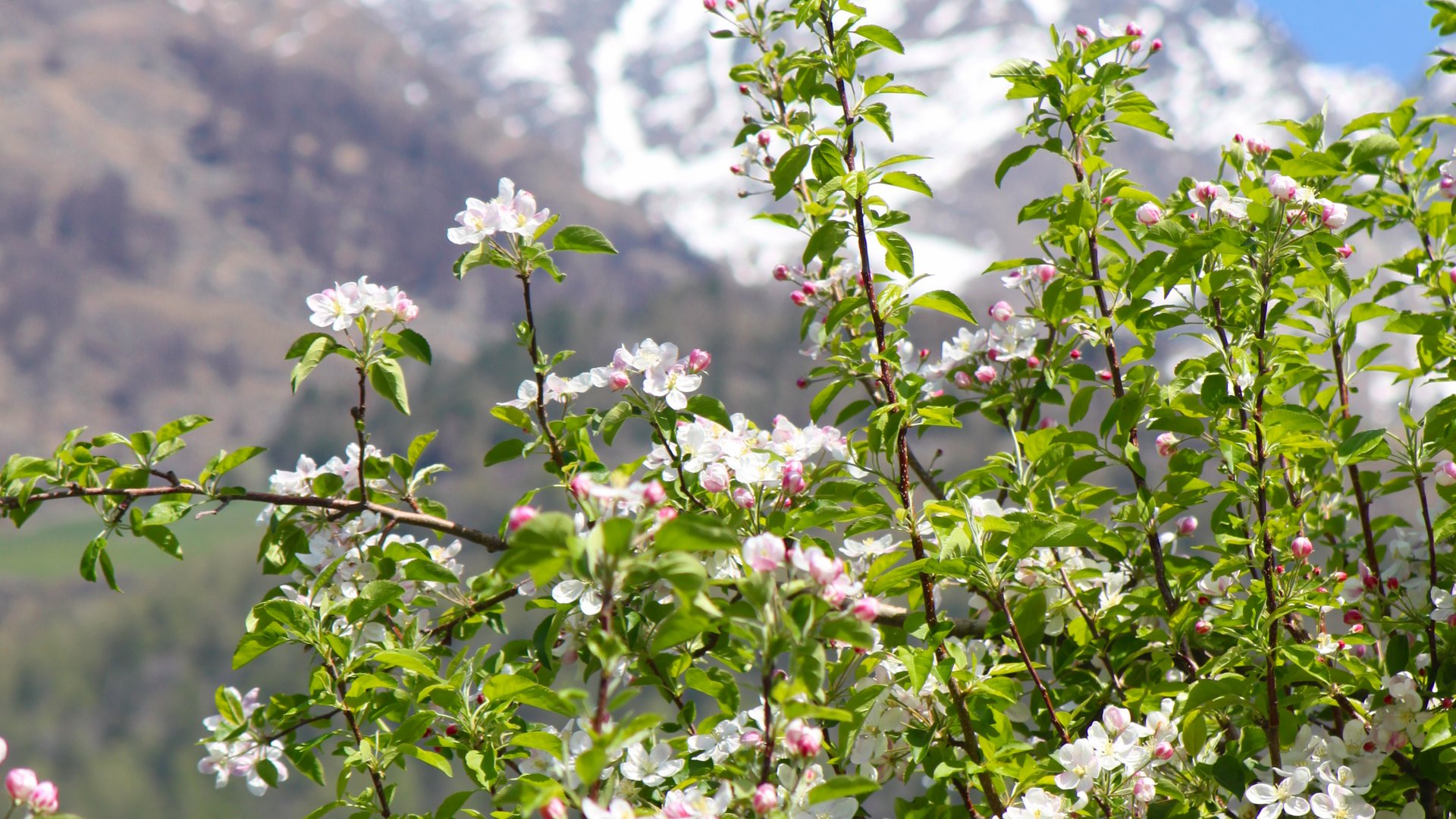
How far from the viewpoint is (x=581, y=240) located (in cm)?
262

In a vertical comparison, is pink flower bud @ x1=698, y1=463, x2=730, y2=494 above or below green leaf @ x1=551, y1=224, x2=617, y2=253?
below

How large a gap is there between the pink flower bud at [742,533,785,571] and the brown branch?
968 mm

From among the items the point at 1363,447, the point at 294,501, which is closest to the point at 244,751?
the point at 294,501

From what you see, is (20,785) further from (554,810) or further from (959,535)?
(959,535)

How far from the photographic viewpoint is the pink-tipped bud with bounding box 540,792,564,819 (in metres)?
1.64

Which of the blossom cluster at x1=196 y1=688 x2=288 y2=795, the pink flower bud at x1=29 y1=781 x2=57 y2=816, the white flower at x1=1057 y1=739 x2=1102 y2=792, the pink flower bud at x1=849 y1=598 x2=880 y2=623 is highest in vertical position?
the blossom cluster at x1=196 y1=688 x2=288 y2=795

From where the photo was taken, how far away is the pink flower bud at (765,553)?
171 centimetres

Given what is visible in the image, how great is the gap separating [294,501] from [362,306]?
0.52 meters

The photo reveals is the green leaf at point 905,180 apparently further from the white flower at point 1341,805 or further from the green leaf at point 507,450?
the white flower at point 1341,805

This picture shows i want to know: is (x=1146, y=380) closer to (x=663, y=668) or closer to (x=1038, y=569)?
(x=1038, y=569)

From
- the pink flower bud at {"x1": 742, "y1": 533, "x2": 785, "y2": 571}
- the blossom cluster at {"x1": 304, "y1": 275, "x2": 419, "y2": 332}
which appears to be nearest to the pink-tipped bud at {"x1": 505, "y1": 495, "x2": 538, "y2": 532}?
the pink flower bud at {"x1": 742, "y1": 533, "x2": 785, "y2": 571}

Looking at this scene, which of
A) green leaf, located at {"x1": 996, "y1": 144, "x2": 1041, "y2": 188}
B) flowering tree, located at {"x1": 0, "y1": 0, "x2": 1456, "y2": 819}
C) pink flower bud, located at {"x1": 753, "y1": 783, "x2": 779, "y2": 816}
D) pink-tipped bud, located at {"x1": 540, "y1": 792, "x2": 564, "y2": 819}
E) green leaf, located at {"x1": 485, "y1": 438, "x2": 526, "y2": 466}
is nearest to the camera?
pink-tipped bud, located at {"x1": 540, "y1": 792, "x2": 564, "y2": 819}

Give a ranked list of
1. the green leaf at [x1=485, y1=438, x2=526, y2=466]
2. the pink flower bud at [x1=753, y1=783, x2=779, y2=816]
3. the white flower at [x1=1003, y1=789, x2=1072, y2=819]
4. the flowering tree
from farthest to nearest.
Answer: the green leaf at [x1=485, y1=438, x2=526, y2=466], the flowering tree, the white flower at [x1=1003, y1=789, x2=1072, y2=819], the pink flower bud at [x1=753, y1=783, x2=779, y2=816]

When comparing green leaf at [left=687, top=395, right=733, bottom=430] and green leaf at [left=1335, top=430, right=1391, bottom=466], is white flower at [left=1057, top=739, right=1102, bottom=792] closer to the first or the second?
green leaf at [left=1335, top=430, right=1391, bottom=466]
